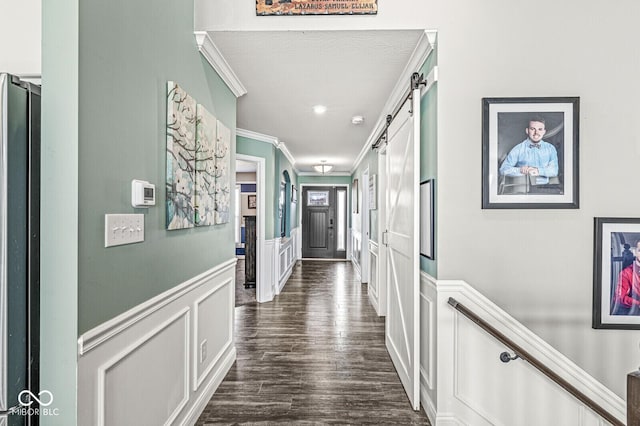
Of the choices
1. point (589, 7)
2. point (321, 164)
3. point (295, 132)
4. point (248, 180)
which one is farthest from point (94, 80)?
point (248, 180)

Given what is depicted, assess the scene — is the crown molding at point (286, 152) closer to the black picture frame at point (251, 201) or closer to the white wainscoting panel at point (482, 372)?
the black picture frame at point (251, 201)

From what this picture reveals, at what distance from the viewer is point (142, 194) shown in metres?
1.49

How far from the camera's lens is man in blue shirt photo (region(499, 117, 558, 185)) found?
2.00 metres

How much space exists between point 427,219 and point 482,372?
2.98 feet

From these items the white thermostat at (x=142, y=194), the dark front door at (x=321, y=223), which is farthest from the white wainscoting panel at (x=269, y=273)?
the dark front door at (x=321, y=223)

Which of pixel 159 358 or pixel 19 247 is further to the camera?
pixel 159 358

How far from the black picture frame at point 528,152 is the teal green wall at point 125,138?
5.59ft

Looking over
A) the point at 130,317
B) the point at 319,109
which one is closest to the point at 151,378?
the point at 130,317

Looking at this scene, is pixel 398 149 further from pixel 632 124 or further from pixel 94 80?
pixel 94 80

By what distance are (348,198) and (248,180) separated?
2660 millimetres

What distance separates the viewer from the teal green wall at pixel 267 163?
16.0 ft

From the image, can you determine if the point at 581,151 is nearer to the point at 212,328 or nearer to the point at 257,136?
the point at 212,328

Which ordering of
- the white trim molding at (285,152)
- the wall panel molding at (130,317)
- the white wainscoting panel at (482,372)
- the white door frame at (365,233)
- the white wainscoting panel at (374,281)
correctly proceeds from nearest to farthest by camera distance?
1. the wall panel molding at (130,317)
2. the white wainscoting panel at (482,372)
3. the white wainscoting panel at (374,281)
4. the white trim molding at (285,152)
5. the white door frame at (365,233)

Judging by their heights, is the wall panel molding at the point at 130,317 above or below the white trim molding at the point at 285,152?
below
